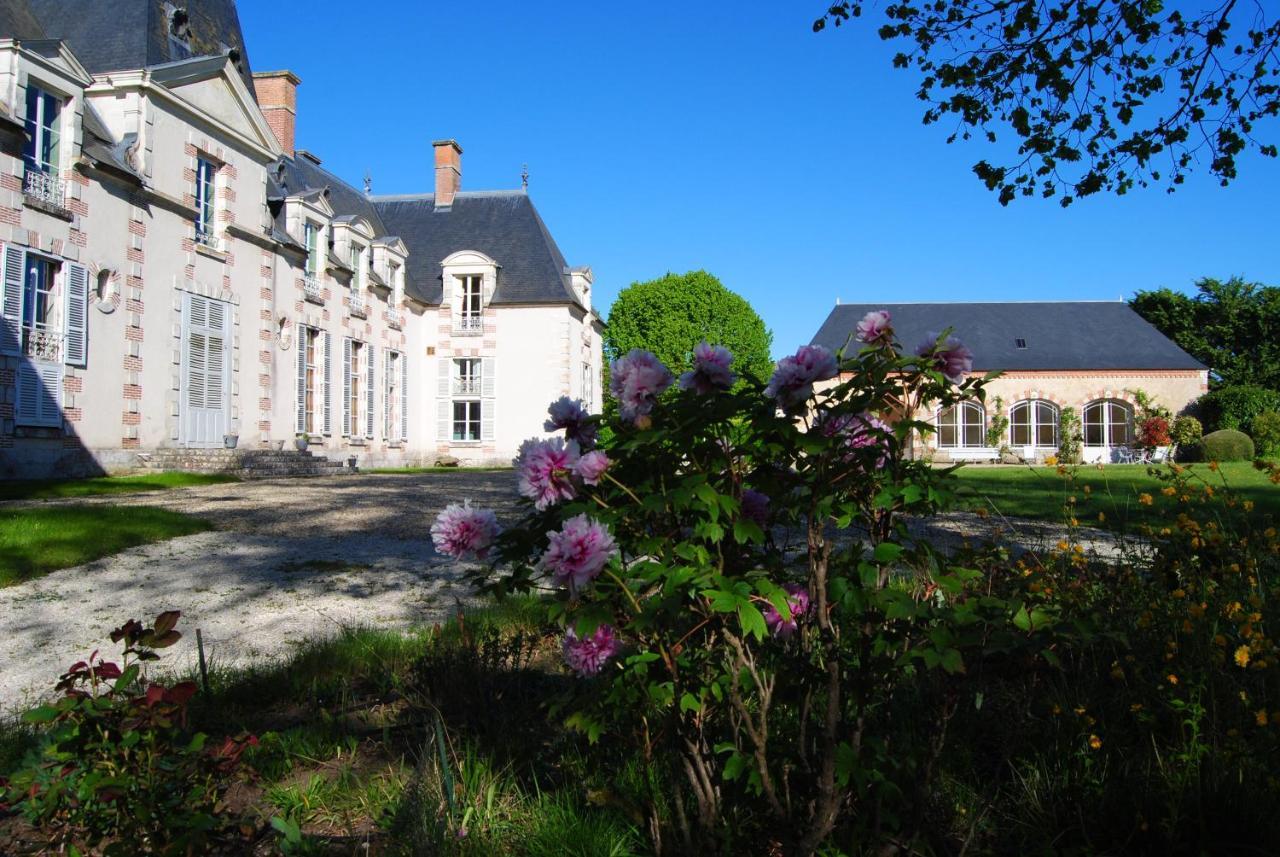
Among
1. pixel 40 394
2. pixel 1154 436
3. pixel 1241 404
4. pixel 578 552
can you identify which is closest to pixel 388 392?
pixel 40 394

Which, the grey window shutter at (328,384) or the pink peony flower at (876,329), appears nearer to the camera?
the pink peony flower at (876,329)

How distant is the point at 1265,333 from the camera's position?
130ft

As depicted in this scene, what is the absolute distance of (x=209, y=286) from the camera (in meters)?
17.5

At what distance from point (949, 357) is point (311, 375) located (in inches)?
850

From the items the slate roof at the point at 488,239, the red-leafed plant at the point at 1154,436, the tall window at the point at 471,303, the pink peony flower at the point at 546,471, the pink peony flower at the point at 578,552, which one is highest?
the slate roof at the point at 488,239

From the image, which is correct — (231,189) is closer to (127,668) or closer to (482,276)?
(482,276)

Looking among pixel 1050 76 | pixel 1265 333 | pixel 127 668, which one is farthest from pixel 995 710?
pixel 1265 333

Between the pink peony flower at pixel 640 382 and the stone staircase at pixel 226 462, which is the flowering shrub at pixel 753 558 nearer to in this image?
the pink peony flower at pixel 640 382

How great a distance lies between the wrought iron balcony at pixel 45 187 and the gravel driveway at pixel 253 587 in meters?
7.19

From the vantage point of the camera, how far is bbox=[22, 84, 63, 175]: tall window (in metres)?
13.5

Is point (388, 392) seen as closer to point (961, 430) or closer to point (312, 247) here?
point (312, 247)

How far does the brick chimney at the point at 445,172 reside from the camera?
30469 millimetres

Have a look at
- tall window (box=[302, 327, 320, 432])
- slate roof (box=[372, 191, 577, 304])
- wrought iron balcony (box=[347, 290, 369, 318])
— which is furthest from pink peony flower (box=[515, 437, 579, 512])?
slate roof (box=[372, 191, 577, 304])

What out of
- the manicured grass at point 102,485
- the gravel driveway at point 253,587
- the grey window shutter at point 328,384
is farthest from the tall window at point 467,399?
the gravel driveway at point 253,587
